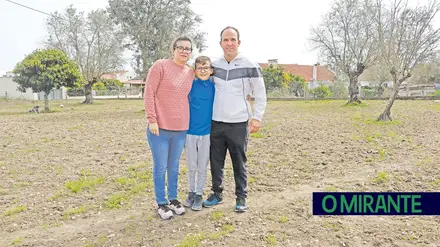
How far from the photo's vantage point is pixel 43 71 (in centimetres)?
1711

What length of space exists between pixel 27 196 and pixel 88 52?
25.1 metres

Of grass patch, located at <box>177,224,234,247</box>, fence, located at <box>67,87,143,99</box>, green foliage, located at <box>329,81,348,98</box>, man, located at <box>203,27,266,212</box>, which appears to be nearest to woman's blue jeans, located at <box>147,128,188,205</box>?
man, located at <box>203,27,266,212</box>

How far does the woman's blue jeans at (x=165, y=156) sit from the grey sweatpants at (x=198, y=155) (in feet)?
0.26

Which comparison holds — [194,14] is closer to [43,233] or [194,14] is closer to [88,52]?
[88,52]

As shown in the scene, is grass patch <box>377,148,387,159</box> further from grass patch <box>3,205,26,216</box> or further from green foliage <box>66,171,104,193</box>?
grass patch <box>3,205,26,216</box>

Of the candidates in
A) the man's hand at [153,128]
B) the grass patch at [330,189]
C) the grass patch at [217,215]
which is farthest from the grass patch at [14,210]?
the grass patch at [330,189]

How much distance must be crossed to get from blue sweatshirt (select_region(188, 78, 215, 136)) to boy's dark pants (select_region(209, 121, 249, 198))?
12 centimetres

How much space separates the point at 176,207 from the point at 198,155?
22.3 inches

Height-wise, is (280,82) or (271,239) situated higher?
(280,82)

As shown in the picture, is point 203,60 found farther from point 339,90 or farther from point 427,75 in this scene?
point 427,75

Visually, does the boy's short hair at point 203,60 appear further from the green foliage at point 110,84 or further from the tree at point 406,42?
the green foliage at point 110,84

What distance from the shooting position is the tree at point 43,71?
1694 centimetres

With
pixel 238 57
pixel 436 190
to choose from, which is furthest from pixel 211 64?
pixel 436 190

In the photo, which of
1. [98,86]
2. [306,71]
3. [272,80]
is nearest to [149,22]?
[272,80]
